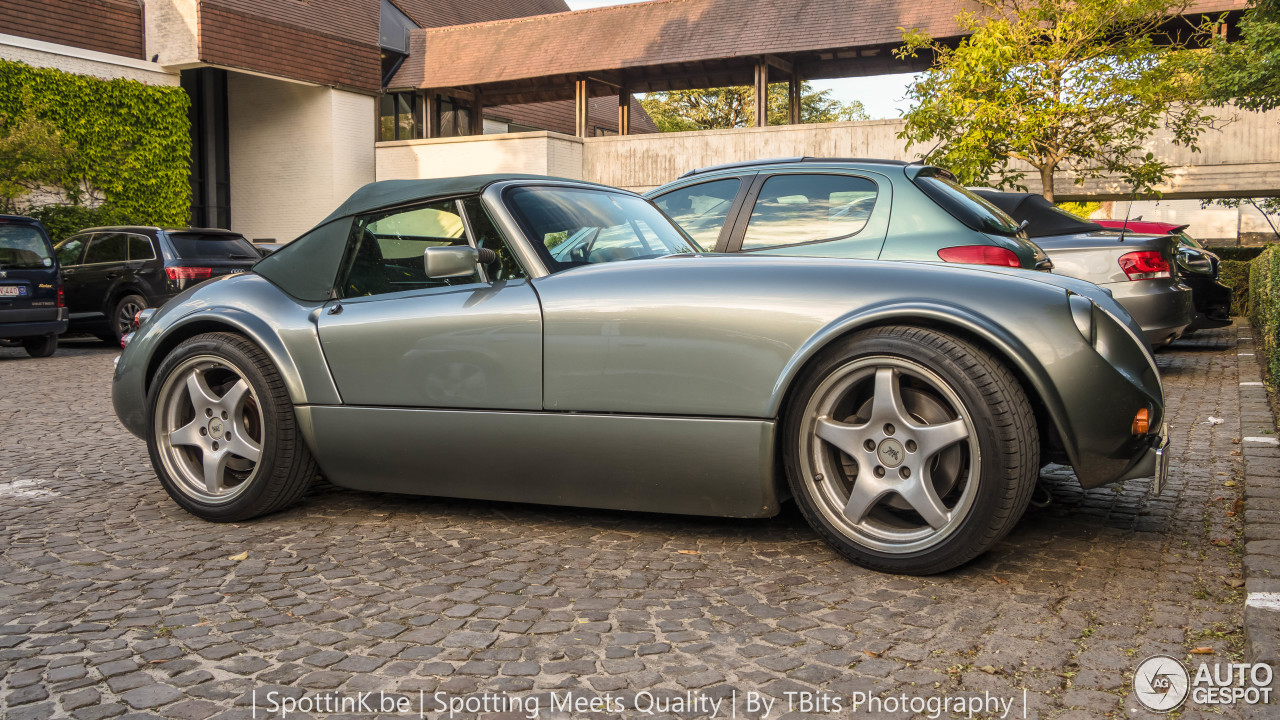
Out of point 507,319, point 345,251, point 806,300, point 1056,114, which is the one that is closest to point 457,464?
point 507,319

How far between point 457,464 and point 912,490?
1.74m

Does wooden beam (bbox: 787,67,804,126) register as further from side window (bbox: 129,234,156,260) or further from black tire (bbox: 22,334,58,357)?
black tire (bbox: 22,334,58,357)

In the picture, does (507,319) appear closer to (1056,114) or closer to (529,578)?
(529,578)

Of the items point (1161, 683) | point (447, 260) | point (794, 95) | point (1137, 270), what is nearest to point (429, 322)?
point (447, 260)

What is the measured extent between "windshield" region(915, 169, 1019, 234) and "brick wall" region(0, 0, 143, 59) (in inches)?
964

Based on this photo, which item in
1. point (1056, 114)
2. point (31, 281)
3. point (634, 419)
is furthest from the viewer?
point (1056, 114)

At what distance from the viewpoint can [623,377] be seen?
3668 mm

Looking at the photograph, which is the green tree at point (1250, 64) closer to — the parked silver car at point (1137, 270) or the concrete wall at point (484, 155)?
the parked silver car at point (1137, 270)

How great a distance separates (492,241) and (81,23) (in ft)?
85.1

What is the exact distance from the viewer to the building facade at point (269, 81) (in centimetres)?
2578

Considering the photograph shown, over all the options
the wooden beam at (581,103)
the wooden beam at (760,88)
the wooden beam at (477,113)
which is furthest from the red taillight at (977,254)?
the wooden beam at (477,113)

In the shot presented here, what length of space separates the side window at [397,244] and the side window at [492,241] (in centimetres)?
7

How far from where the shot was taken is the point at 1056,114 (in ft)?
56.1

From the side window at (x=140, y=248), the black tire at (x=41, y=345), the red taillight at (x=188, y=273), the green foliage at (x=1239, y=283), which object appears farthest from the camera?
the green foliage at (x=1239, y=283)
